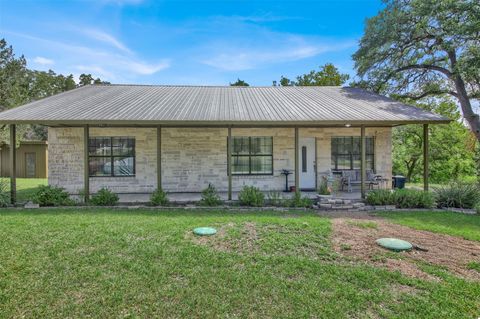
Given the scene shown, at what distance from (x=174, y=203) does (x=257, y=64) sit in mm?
15599

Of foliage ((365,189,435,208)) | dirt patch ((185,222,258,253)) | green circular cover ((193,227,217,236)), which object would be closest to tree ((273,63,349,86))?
foliage ((365,189,435,208))

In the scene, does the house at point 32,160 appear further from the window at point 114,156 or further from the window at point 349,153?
the window at point 349,153

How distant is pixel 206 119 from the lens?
8414 mm

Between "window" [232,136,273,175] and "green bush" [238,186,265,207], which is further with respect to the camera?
"window" [232,136,273,175]

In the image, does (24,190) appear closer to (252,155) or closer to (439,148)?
(252,155)

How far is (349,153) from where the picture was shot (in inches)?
453

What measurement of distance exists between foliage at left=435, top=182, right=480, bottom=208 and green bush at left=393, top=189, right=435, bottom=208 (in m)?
0.37

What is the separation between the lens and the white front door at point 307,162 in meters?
11.3

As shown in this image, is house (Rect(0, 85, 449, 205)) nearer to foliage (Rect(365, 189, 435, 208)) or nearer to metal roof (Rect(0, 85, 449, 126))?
metal roof (Rect(0, 85, 449, 126))

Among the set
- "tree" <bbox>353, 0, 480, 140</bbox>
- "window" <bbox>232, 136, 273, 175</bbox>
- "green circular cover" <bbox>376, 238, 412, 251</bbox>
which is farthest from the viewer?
"tree" <bbox>353, 0, 480, 140</bbox>

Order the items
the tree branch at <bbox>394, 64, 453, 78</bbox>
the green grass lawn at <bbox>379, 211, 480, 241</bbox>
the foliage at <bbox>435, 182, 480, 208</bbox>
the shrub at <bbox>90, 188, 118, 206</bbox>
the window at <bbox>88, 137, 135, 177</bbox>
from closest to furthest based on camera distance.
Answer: the green grass lawn at <bbox>379, 211, 480, 241</bbox> < the foliage at <bbox>435, 182, 480, 208</bbox> < the shrub at <bbox>90, 188, 118, 206</bbox> < the window at <bbox>88, 137, 135, 177</bbox> < the tree branch at <bbox>394, 64, 453, 78</bbox>

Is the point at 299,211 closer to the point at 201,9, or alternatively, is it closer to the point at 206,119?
the point at 206,119

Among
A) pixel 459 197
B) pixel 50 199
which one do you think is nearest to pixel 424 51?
pixel 459 197

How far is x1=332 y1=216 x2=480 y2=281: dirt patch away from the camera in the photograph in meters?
4.20
